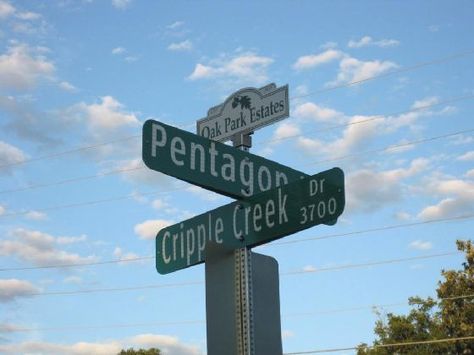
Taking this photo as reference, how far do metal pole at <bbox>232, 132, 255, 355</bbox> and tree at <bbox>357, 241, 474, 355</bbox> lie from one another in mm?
28292

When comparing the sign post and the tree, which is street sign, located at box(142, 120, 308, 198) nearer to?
the sign post

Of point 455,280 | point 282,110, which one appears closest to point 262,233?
point 282,110

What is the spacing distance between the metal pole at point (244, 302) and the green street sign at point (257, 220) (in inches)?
5.9

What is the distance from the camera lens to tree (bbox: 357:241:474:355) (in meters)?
32.3

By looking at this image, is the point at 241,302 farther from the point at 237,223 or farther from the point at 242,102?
the point at 242,102

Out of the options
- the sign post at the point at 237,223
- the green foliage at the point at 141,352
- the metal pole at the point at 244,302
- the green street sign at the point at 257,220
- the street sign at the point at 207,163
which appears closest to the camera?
the metal pole at the point at 244,302

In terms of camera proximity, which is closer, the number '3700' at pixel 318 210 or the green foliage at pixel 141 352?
the number '3700' at pixel 318 210

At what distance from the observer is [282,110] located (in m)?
6.74

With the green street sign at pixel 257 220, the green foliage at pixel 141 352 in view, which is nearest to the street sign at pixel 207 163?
the green street sign at pixel 257 220

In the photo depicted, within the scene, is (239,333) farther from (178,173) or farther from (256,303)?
(178,173)

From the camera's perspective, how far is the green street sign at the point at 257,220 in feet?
17.9

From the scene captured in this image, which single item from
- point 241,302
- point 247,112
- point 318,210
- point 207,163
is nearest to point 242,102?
point 247,112

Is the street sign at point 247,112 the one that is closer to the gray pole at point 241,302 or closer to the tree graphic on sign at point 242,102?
the tree graphic on sign at point 242,102

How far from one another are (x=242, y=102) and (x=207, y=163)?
1.17m
